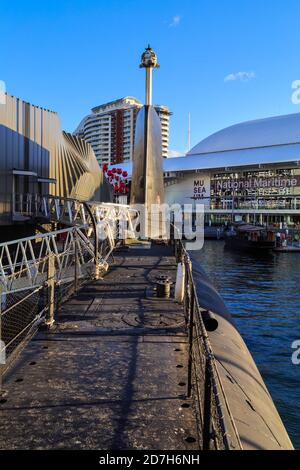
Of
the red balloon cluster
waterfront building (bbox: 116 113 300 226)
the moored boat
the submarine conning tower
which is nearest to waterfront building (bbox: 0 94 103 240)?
the submarine conning tower

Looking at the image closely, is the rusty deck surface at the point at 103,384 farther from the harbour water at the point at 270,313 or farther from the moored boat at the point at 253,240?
the moored boat at the point at 253,240

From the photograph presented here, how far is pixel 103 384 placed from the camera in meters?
6.37

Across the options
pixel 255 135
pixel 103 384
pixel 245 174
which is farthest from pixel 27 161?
pixel 255 135

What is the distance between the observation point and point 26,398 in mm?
5898

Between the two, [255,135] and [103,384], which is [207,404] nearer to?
[103,384]

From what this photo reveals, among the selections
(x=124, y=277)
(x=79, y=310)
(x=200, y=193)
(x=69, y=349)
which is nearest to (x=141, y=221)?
(x=124, y=277)

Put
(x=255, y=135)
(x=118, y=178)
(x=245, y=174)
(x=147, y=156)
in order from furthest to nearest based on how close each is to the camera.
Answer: (x=118, y=178) → (x=255, y=135) → (x=245, y=174) → (x=147, y=156)

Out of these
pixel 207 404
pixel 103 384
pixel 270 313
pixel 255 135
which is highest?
pixel 255 135

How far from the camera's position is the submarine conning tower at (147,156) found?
24359mm

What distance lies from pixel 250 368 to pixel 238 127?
138442 millimetres

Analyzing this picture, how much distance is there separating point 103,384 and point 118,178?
131 metres

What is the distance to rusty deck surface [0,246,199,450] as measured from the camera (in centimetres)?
489

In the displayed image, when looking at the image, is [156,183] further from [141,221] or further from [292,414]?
[292,414]

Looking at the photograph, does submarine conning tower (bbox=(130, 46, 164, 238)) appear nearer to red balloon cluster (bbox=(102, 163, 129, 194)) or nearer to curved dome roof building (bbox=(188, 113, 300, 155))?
red balloon cluster (bbox=(102, 163, 129, 194))
